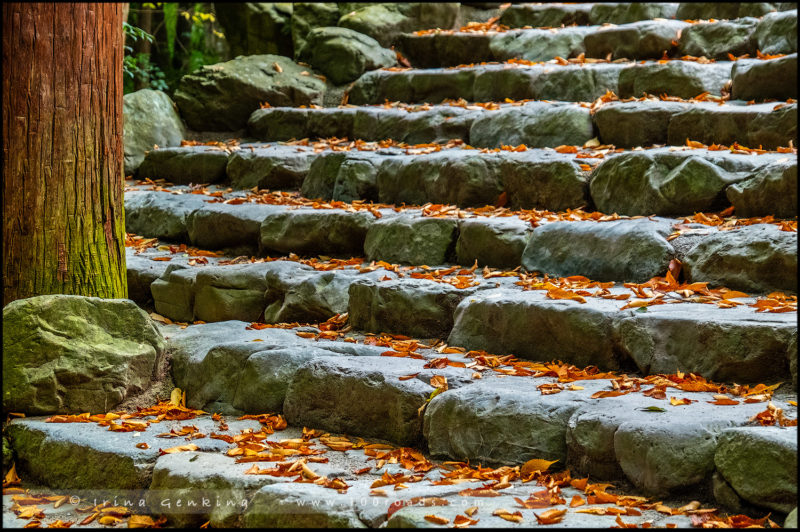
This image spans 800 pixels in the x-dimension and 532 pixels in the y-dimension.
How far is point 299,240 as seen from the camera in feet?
17.8

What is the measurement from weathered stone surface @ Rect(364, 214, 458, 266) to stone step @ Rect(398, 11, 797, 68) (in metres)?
3.06

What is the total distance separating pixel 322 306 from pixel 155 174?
360 centimetres

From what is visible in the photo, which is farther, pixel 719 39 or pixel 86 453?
pixel 719 39

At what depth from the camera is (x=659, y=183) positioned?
15.5ft

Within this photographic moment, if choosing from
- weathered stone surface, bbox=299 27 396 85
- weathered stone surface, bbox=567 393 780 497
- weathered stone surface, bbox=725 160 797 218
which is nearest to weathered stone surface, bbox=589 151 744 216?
weathered stone surface, bbox=725 160 797 218

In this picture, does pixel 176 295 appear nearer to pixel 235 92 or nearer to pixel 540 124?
pixel 540 124

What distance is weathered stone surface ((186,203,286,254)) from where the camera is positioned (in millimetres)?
5746

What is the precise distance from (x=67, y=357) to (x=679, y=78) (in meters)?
4.89

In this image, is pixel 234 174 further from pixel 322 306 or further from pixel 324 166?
pixel 322 306

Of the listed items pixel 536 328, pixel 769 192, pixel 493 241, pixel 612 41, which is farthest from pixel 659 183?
pixel 612 41

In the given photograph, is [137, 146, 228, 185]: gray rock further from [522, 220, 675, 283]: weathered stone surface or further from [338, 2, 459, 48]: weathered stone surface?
[522, 220, 675, 283]: weathered stone surface

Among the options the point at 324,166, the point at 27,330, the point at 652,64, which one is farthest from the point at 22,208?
the point at 652,64

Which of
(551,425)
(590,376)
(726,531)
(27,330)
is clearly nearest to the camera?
(726,531)

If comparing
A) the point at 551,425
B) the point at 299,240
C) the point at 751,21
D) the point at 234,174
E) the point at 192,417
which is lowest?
the point at 192,417
